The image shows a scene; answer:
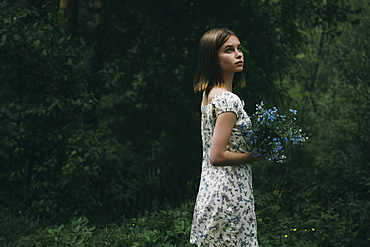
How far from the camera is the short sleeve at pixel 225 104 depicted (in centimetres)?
207

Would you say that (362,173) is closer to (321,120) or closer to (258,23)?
(258,23)

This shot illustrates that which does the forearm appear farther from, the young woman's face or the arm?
the young woman's face

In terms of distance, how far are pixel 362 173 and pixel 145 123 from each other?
4.77 metres

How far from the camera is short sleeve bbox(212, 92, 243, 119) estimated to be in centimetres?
207

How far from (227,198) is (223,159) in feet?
0.73

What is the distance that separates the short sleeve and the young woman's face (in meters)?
0.20

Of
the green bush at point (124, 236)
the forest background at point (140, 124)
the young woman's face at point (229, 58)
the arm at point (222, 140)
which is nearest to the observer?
the arm at point (222, 140)

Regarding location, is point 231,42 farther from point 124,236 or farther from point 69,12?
point 69,12

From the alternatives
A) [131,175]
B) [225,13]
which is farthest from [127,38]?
[131,175]

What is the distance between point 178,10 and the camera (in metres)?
7.08

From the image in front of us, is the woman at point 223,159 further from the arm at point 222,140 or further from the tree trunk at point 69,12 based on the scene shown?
the tree trunk at point 69,12

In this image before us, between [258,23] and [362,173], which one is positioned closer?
[362,173]

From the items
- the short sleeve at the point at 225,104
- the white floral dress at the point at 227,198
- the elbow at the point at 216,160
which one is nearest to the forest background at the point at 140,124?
the white floral dress at the point at 227,198

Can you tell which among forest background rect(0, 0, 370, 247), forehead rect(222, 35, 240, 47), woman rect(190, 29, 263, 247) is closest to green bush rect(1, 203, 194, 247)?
forest background rect(0, 0, 370, 247)
